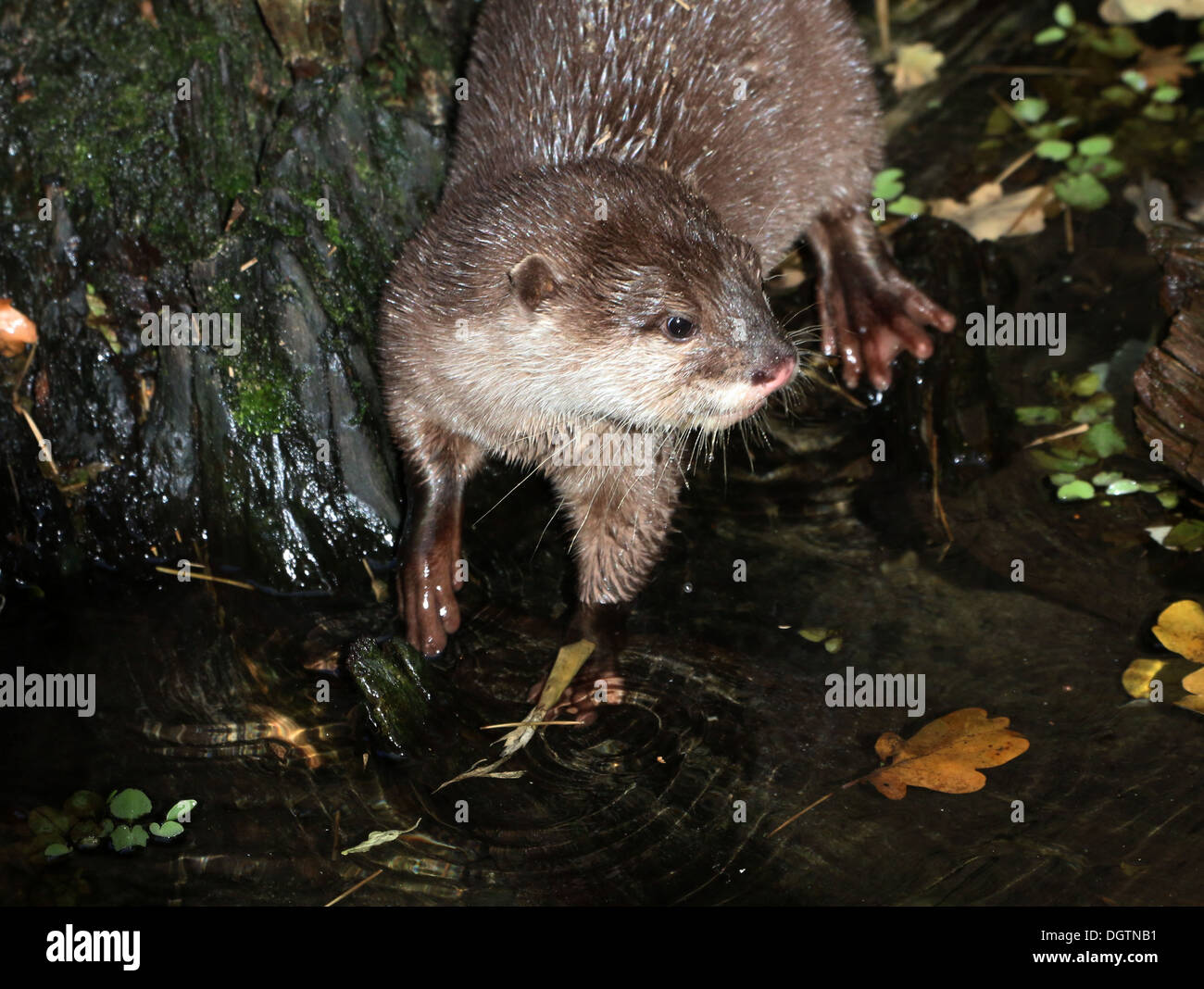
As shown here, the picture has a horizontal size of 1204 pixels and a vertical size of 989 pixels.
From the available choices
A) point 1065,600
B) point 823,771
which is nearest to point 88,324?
point 823,771

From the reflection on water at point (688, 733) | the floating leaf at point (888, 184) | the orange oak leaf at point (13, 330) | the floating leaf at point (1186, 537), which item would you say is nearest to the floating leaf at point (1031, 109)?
the floating leaf at point (888, 184)

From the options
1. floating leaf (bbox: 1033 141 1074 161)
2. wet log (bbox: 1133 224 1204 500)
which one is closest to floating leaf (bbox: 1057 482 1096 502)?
wet log (bbox: 1133 224 1204 500)

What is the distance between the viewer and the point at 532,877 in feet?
7.34

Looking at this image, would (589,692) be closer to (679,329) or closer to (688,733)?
(688,733)

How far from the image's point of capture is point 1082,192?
12.4 feet

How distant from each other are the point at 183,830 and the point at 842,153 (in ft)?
8.25

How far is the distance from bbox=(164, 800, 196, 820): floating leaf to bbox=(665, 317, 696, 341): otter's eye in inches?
50.8

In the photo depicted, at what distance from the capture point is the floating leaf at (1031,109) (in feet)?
13.5

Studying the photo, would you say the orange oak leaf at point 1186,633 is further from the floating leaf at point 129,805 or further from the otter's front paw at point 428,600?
the floating leaf at point 129,805

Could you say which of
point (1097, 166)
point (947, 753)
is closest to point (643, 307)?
point (947, 753)

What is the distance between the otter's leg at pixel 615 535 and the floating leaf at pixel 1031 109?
2.12m

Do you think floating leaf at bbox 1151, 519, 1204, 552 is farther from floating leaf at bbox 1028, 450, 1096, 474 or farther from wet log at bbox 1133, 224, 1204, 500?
floating leaf at bbox 1028, 450, 1096, 474

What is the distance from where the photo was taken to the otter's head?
2406 mm

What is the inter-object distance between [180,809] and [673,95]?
1940 mm
